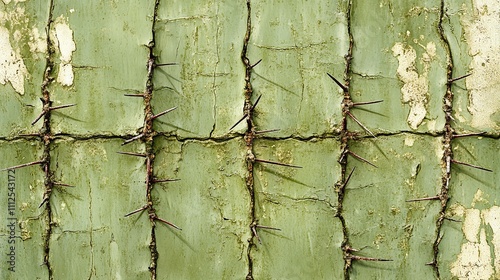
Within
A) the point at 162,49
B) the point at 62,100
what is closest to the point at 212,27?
the point at 162,49

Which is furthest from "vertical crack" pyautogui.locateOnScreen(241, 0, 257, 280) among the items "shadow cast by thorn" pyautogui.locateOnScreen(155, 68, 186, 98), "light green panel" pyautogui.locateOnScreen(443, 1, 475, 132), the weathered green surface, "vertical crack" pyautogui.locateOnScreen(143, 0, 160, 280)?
"light green panel" pyautogui.locateOnScreen(443, 1, 475, 132)

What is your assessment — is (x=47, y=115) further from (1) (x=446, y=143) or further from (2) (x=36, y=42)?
(1) (x=446, y=143)

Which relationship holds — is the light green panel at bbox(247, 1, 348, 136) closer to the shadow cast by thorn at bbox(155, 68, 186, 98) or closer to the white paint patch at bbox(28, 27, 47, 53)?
the shadow cast by thorn at bbox(155, 68, 186, 98)

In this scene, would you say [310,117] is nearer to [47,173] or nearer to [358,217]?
[358,217]

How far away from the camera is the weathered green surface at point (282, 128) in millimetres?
2527

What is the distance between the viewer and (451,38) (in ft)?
8.29

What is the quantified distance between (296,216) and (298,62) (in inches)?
27.4

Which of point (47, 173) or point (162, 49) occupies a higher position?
point (162, 49)

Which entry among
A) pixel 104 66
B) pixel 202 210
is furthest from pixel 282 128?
pixel 104 66

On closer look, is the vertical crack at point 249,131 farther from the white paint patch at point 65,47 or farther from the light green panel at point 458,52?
the light green panel at point 458,52

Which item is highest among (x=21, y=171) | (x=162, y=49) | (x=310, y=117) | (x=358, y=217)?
(x=162, y=49)

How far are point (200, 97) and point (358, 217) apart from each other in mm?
895

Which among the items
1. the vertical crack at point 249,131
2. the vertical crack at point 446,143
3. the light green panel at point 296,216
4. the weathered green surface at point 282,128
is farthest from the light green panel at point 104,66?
the vertical crack at point 446,143

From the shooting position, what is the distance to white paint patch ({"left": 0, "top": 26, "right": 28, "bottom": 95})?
256cm
